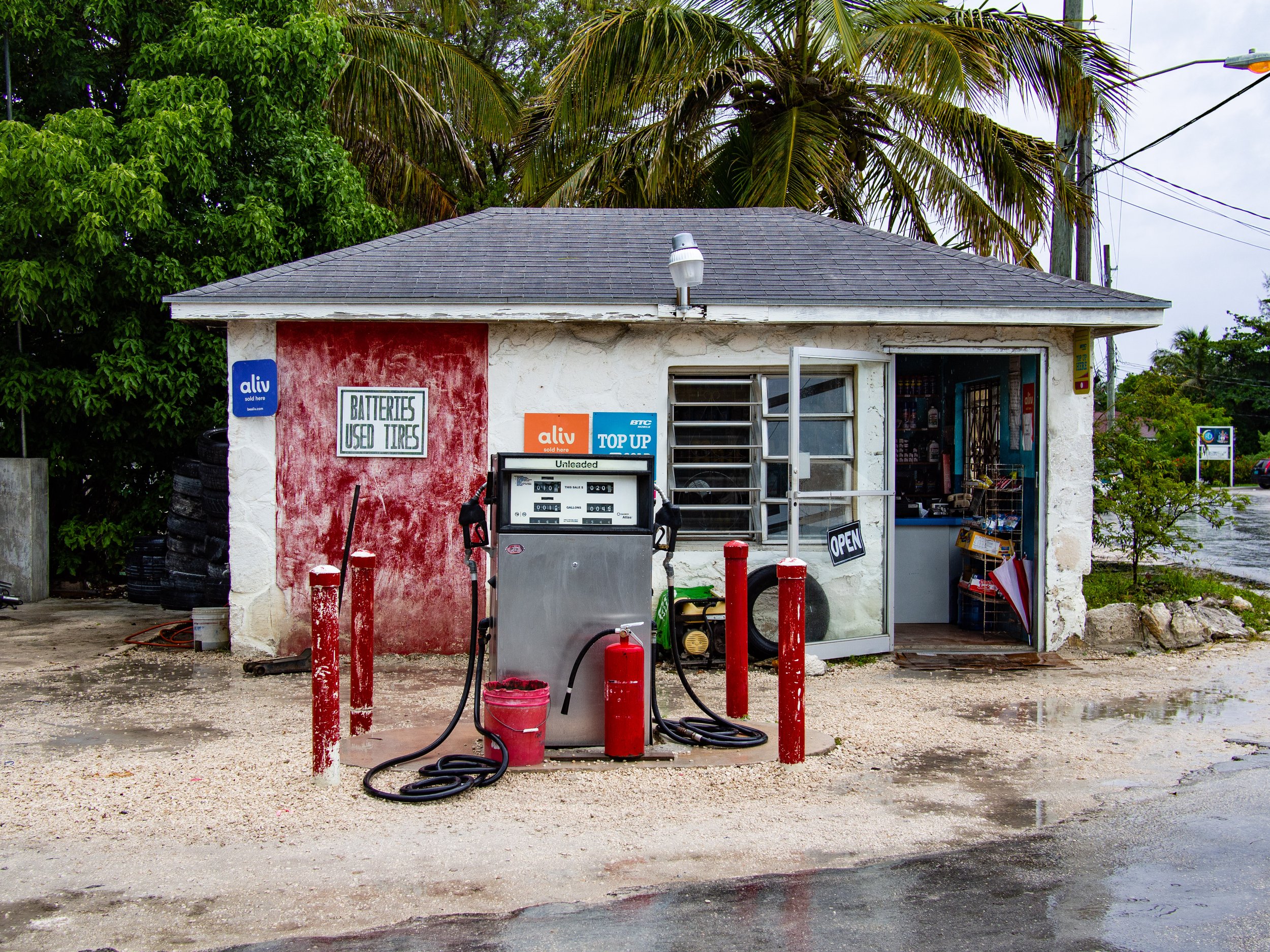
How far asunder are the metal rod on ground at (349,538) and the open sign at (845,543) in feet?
12.2

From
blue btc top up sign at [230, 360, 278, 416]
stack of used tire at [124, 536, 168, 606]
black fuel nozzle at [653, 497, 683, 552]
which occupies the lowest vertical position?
stack of used tire at [124, 536, 168, 606]

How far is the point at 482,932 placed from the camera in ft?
11.7

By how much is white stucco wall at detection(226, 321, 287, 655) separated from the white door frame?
5.13 metres

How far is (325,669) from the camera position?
16.4 feet

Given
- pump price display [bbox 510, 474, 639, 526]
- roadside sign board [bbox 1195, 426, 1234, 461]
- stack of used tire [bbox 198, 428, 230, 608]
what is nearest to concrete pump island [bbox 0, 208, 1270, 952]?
pump price display [bbox 510, 474, 639, 526]

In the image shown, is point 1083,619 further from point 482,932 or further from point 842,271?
point 482,932

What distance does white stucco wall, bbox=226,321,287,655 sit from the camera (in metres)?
8.39

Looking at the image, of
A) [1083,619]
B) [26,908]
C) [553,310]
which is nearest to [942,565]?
[1083,619]

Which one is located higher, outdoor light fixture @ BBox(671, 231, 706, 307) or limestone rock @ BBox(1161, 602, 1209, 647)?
outdoor light fixture @ BBox(671, 231, 706, 307)

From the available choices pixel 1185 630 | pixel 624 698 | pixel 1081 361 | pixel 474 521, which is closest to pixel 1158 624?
pixel 1185 630

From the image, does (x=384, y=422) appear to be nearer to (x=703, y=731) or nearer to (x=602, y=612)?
(x=602, y=612)

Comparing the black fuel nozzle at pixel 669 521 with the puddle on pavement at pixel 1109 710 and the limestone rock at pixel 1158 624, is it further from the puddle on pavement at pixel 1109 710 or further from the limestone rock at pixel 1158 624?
the limestone rock at pixel 1158 624

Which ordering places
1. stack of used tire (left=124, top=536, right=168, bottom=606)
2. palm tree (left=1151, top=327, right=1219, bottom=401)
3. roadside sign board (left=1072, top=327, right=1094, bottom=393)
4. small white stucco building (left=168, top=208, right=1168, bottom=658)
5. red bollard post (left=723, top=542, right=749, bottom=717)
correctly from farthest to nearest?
palm tree (left=1151, top=327, right=1219, bottom=401) < stack of used tire (left=124, top=536, right=168, bottom=606) < roadside sign board (left=1072, top=327, right=1094, bottom=393) < small white stucco building (left=168, top=208, right=1168, bottom=658) < red bollard post (left=723, top=542, right=749, bottom=717)

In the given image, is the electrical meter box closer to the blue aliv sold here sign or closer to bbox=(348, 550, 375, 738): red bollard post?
bbox=(348, 550, 375, 738): red bollard post
